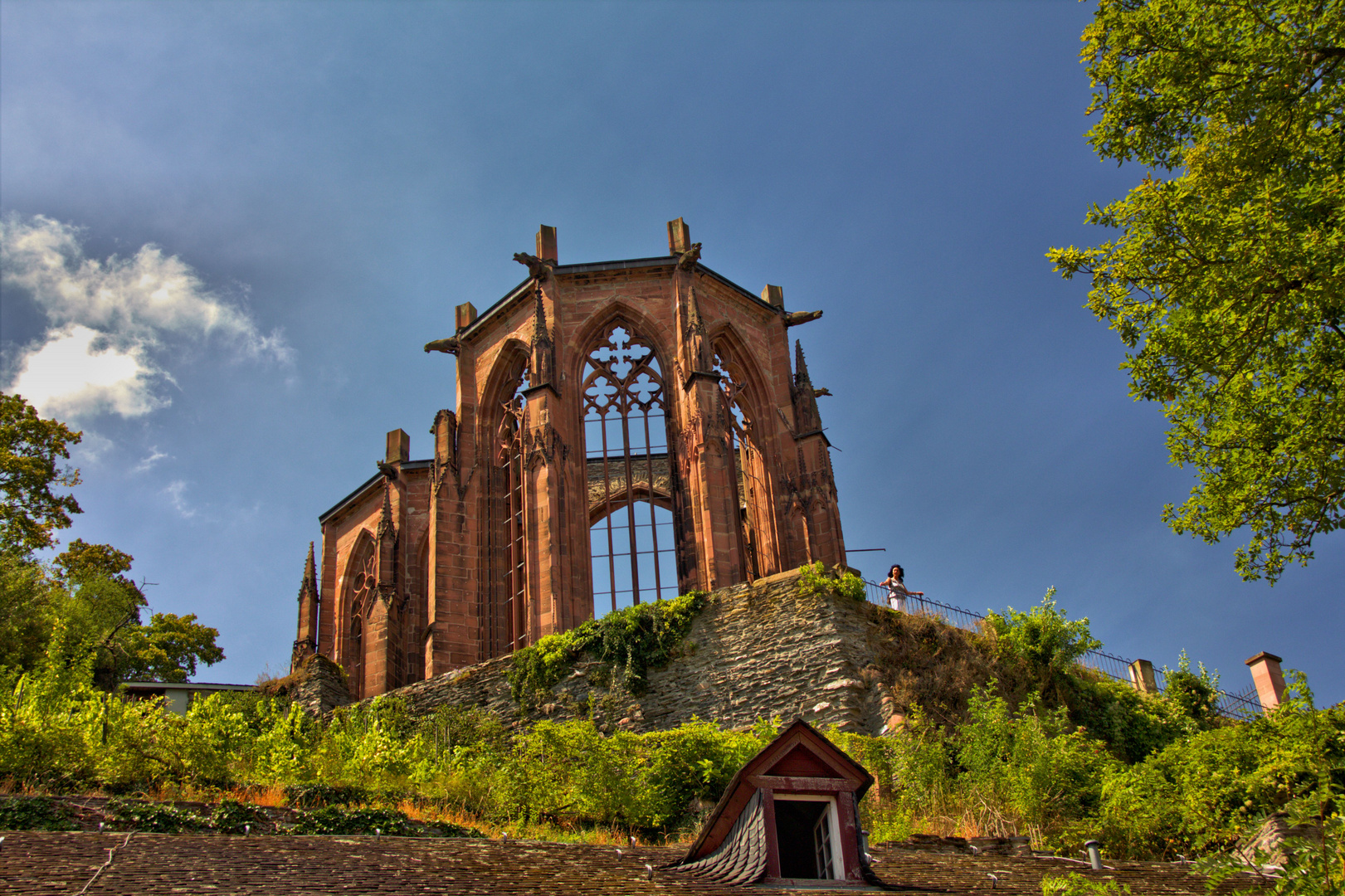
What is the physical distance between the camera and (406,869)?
9.69m

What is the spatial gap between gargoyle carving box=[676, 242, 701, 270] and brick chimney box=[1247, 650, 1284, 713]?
660 inches

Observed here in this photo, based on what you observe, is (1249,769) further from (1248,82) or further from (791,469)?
(791,469)

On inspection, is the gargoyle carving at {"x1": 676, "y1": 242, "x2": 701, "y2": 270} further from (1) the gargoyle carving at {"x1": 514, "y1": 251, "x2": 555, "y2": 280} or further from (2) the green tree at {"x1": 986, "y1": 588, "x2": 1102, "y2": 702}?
(2) the green tree at {"x1": 986, "y1": 588, "x2": 1102, "y2": 702}

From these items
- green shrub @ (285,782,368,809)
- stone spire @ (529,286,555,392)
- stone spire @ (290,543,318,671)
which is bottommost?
green shrub @ (285,782,368,809)

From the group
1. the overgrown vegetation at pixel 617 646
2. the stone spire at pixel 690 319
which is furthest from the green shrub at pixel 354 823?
the stone spire at pixel 690 319

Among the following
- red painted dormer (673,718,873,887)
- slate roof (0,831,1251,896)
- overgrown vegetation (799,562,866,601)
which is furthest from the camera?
overgrown vegetation (799,562,866,601)

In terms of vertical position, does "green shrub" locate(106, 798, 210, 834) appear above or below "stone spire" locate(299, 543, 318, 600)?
below

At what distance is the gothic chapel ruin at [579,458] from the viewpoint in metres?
23.1

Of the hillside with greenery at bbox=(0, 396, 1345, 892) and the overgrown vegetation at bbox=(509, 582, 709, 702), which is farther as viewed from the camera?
the overgrown vegetation at bbox=(509, 582, 709, 702)

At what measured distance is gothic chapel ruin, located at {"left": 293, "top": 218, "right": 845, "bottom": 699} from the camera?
2312 cm

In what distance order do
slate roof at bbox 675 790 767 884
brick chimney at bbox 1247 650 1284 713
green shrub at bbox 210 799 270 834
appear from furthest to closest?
brick chimney at bbox 1247 650 1284 713
green shrub at bbox 210 799 270 834
slate roof at bbox 675 790 767 884

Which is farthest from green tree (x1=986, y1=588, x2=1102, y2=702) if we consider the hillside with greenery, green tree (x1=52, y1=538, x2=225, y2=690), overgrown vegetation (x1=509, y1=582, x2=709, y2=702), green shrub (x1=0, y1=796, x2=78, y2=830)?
green tree (x1=52, y1=538, x2=225, y2=690)

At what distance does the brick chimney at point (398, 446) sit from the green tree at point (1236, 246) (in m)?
20.0

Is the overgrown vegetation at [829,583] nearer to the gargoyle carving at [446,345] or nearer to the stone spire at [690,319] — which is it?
the stone spire at [690,319]
